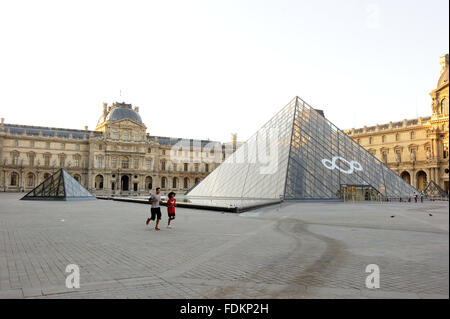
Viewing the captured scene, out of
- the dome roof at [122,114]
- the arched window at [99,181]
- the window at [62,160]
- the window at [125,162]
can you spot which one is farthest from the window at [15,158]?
the window at [125,162]

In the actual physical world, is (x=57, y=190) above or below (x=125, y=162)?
below

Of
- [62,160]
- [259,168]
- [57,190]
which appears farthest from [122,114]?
[259,168]

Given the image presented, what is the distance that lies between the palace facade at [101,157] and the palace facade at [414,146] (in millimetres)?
40041

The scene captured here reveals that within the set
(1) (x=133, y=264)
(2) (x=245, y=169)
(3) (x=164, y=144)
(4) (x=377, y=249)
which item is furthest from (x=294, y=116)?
(3) (x=164, y=144)

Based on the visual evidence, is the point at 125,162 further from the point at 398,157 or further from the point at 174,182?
the point at 398,157

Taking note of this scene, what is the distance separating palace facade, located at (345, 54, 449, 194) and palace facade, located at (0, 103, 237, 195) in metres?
40.0

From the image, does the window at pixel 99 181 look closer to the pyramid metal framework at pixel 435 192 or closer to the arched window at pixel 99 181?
the arched window at pixel 99 181

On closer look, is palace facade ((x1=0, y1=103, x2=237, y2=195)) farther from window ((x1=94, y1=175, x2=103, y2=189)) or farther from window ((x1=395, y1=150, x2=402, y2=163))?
window ((x1=395, y1=150, x2=402, y2=163))

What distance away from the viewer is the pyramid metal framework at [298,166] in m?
26.8

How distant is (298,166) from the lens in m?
27.7

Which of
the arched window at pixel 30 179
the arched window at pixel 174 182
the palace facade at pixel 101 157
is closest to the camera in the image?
the palace facade at pixel 101 157

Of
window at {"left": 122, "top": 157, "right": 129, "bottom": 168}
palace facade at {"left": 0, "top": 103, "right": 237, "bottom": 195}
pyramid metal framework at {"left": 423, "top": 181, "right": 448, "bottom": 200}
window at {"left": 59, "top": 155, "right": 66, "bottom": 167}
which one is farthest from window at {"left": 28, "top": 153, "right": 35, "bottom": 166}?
pyramid metal framework at {"left": 423, "top": 181, "right": 448, "bottom": 200}

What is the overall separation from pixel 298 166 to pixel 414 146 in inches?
1715

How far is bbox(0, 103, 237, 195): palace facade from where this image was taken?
216 feet
